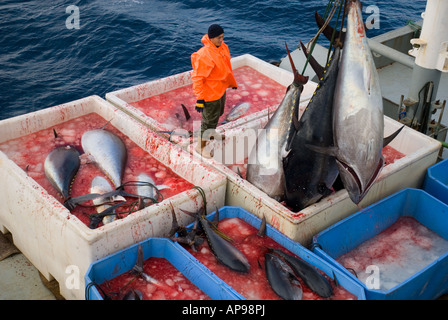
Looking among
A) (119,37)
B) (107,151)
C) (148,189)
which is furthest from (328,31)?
(119,37)

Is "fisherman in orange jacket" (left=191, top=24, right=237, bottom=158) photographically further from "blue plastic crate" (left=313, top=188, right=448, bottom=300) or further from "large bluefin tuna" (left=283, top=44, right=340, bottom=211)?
"blue plastic crate" (left=313, top=188, right=448, bottom=300)

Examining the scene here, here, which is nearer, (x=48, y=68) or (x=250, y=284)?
(x=250, y=284)

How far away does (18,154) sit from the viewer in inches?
241

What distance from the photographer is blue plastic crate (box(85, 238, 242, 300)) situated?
13.8ft

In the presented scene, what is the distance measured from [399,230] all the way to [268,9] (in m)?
11.9

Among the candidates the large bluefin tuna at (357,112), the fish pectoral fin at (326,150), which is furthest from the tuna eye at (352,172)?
the fish pectoral fin at (326,150)

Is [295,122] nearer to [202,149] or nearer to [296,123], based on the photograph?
[296,123]

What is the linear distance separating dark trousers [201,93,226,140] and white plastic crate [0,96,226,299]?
2.04ft

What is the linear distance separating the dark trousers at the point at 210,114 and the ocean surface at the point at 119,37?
17.8ft

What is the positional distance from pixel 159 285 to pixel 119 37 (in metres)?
10.4

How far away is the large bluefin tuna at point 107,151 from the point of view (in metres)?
5.82

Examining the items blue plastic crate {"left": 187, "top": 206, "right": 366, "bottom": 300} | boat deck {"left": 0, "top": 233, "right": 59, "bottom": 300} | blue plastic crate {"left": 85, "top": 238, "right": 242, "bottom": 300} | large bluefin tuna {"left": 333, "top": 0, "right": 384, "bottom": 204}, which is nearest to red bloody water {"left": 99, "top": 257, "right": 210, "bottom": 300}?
blue plastic crate {"left": 85, "top": 238, "right": 242, "bottom": 300}
